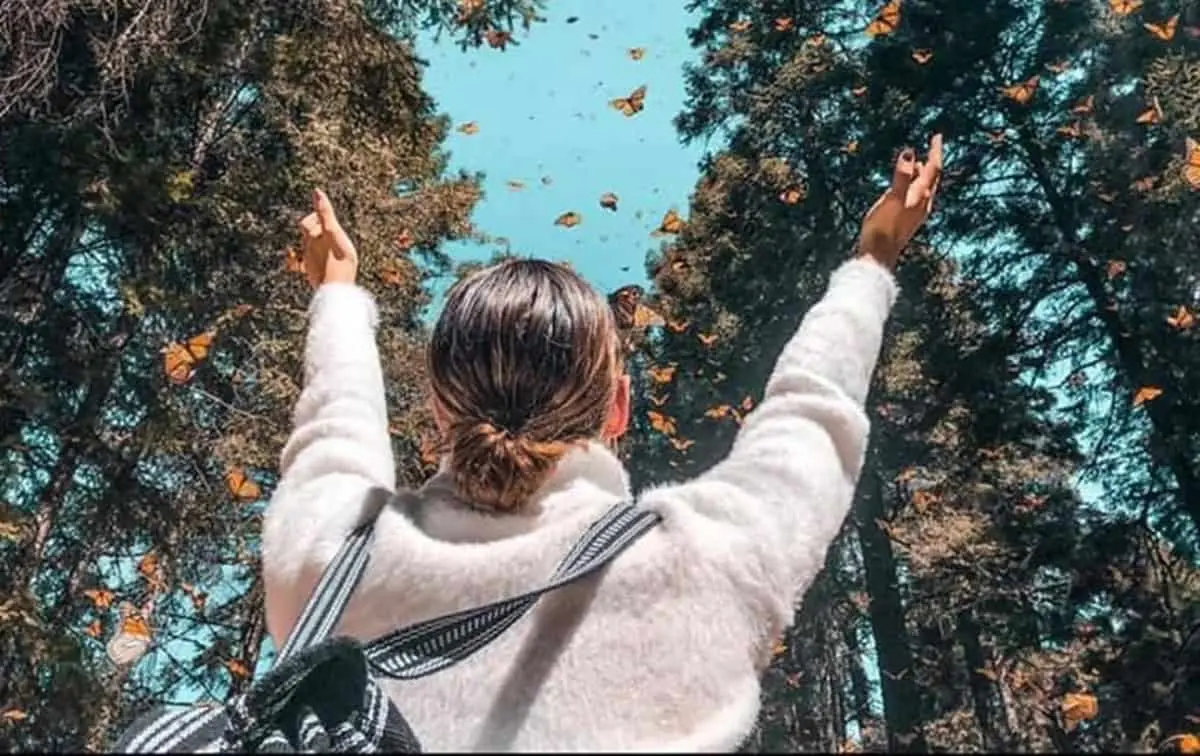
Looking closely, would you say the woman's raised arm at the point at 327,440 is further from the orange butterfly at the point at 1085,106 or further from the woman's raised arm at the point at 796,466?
the orange butterfly at the point at 1085,106

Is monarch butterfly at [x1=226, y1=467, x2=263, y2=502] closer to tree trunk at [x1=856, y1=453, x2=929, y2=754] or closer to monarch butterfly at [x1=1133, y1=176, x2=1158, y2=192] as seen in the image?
tree trunk at [x1=856, y1=453, x2=929, y2=754]

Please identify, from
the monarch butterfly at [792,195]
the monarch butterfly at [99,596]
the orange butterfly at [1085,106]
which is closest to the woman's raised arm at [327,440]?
the monarch butterfly at [99,596]

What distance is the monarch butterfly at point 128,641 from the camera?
659 centimetres

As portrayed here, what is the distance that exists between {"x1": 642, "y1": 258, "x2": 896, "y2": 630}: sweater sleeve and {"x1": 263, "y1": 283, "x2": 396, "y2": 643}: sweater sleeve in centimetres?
35

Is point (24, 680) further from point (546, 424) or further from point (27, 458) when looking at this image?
point (546, 424)

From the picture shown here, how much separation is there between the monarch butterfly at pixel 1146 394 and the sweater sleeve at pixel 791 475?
829 centimetres

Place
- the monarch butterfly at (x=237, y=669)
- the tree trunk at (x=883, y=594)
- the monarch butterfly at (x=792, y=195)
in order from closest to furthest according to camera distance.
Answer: the monarch butterfly at (x=237, y=669)
the tree trunk at (x=883, y=594)
the monarch butterfly at (x=792, y=195)

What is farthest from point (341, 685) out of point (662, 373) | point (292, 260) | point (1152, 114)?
point (662, 373)

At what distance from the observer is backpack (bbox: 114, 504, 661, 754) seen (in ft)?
3.25

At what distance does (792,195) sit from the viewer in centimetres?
1230

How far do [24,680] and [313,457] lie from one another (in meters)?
5.26

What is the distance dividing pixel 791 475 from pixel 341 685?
457 mm

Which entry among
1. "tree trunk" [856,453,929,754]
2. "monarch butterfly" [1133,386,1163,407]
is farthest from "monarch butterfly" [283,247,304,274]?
"tree trunk" [856,453,929,754]

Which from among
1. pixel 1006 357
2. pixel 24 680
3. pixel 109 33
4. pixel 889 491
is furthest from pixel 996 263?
pixel 24 680
